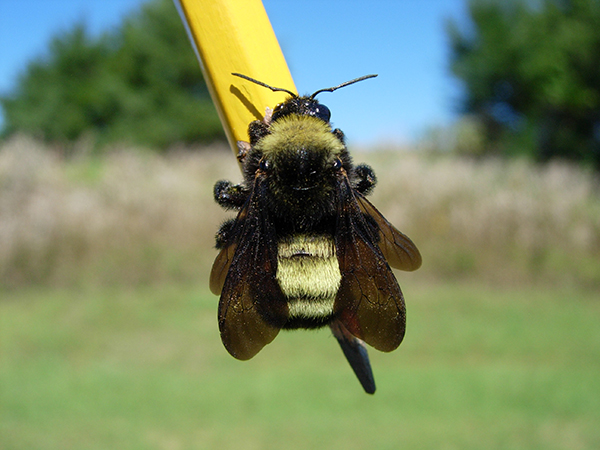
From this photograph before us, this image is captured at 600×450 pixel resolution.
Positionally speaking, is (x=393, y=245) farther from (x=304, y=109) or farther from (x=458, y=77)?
(x=458, y=77)

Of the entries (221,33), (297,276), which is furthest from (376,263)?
(221,33)

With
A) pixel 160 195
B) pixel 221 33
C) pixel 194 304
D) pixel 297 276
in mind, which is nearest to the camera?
pixel 221 33

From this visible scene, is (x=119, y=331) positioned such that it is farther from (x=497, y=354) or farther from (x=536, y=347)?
(x=536, y=347)

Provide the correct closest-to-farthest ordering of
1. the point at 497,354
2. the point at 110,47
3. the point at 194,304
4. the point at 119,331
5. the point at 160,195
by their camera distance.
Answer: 1. the point at 497,354
2. the point at 119,331
3. the point at 194,304
4. the point at 160,195
5. the point at 110,47

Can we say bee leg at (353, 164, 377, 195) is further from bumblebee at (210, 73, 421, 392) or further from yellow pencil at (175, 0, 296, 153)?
yellow pencil at (175, 0, 296, 153)

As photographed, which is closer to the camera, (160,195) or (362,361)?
(362,361)
